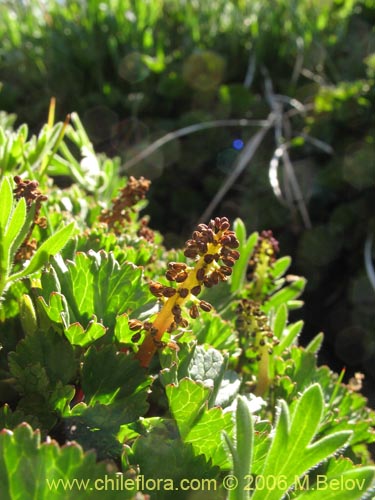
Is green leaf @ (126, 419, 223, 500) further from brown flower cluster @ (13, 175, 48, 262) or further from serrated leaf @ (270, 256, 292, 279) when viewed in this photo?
serrated leaf @ (270, 256, 292, 279)

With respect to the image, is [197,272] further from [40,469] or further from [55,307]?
[40,469]

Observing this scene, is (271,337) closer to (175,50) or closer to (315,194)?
(315,194)

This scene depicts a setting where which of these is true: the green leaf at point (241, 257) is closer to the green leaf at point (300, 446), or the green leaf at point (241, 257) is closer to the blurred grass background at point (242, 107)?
the green leaf at point (300, 446)

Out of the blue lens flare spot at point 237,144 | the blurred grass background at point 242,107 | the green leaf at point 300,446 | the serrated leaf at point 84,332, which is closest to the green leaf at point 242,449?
the green leaf at point 300,446

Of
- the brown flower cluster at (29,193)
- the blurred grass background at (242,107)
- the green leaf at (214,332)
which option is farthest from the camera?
the blurred grass background at (242,107)

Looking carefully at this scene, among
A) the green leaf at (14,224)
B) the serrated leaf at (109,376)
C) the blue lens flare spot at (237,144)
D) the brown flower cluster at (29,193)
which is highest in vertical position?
the blue lens flare spot at (237,144)

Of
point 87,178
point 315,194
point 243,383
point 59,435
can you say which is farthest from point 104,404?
point 315,194

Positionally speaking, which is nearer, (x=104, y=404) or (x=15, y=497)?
(x=15, y=497)

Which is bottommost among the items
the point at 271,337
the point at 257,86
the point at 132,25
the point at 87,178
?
the point at 271,337
